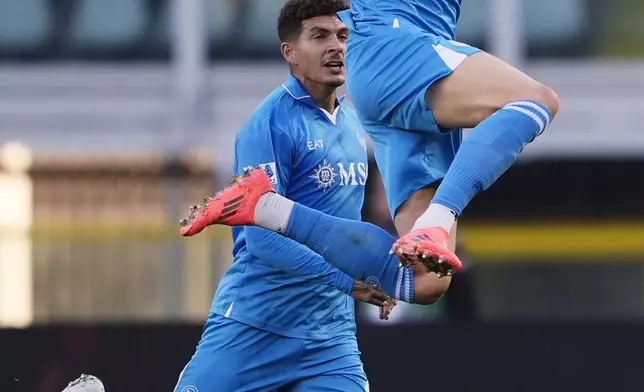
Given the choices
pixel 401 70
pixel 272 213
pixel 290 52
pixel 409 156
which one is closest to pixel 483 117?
pixel 401 70

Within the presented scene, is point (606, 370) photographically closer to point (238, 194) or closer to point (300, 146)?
point (300, 146)

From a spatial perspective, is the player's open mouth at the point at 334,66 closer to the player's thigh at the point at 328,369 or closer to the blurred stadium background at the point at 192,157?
the player's thigh at the point at 328,369

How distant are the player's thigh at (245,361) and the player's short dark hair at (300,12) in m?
1.15

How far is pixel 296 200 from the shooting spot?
Result: 5.17 metres

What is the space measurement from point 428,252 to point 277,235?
3.30ft

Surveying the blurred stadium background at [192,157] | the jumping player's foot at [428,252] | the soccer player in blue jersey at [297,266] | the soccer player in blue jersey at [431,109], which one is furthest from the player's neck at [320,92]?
the blurred stadium background at [192,157]

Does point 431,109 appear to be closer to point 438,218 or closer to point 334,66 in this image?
point 438,218

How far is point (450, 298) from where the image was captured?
7.85m

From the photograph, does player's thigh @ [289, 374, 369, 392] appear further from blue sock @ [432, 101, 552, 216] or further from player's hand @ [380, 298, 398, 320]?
blue sock @ [432, 101, 552, 216]

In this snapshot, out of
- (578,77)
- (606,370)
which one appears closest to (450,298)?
(606,370)

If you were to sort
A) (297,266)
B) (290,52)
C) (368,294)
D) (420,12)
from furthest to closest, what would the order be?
(290,52) < (297,266) < (368,294) < (420,12)

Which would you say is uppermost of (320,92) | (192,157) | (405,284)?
(320,92)

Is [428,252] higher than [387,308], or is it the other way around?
[428,252]

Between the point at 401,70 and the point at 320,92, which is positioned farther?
the point at 320,92
